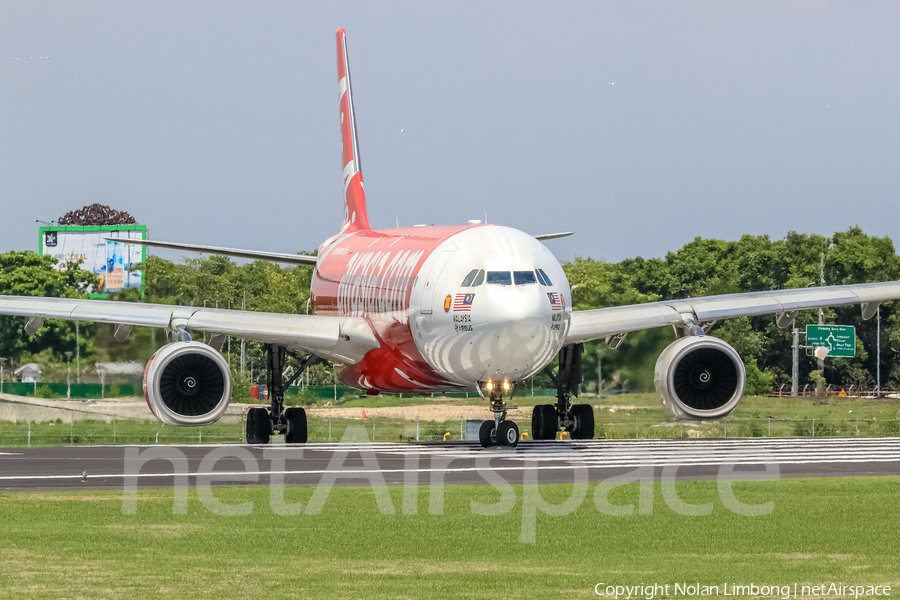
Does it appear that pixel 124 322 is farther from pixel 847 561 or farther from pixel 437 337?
pixel 847 561

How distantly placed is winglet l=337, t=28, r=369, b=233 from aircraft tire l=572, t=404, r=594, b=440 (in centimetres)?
1036

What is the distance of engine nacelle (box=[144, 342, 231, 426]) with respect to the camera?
28672mm

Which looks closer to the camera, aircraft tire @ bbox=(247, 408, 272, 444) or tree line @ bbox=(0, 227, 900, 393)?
aircraft tire @ bbox=(247, 408, 272, 444)

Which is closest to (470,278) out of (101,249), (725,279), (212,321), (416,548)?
(212,321)

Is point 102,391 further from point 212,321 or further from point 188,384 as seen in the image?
point 188,384

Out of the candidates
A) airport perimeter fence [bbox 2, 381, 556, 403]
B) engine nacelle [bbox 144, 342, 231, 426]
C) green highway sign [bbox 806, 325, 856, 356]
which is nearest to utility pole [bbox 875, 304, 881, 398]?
green highway sign [bbox 806, 325, 856, 356]

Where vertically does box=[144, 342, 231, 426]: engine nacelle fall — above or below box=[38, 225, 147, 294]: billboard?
below

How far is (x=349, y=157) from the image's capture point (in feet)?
146

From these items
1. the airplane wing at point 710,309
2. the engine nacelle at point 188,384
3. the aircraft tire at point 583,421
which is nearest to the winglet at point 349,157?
the aircraft tire at point 583,421

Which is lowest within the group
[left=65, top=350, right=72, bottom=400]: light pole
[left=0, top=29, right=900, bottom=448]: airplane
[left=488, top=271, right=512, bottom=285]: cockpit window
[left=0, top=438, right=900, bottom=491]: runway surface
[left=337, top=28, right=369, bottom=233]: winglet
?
[left=0, top=438, right=900, bottom=491]: runway surface

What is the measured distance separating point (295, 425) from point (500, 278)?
32.1ft

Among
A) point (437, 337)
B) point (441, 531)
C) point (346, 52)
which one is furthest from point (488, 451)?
point (346, 52)

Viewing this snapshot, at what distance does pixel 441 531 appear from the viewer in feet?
53.2

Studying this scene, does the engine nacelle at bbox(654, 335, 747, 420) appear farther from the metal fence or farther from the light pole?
the light pole
